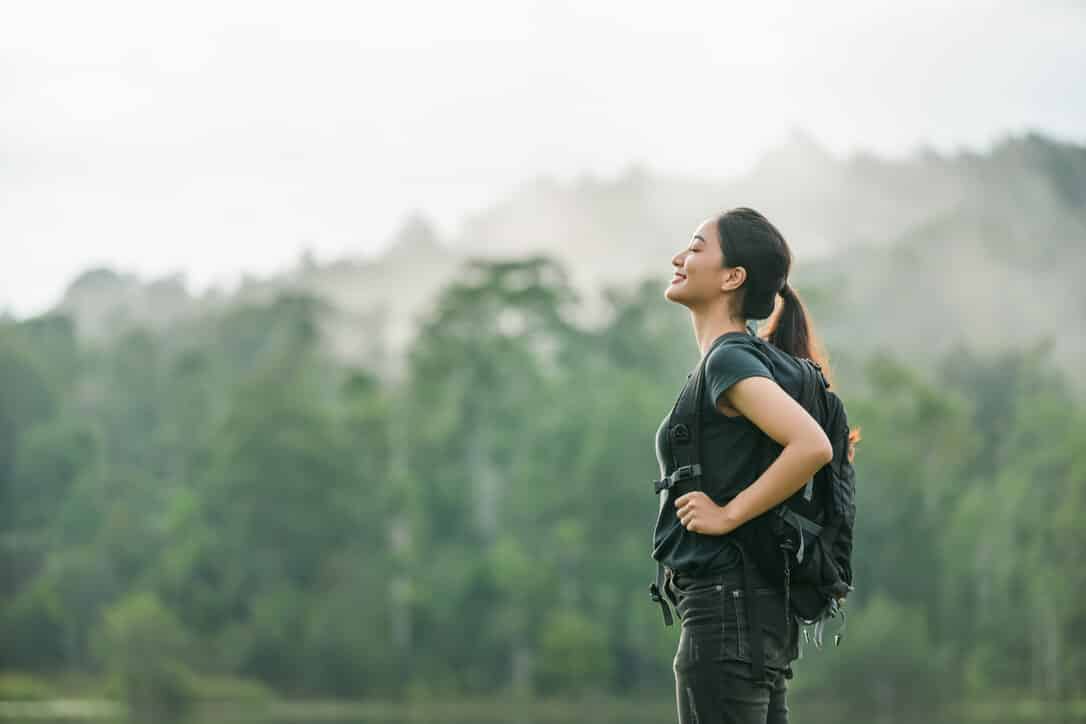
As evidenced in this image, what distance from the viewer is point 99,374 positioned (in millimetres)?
65125

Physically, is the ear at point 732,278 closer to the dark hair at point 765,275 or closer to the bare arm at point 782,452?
the dark hair at point 765,275

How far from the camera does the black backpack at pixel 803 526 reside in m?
3.59

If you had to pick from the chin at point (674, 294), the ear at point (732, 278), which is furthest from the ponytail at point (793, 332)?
the chin at point (674, 294)

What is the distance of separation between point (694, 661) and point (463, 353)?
171 ft

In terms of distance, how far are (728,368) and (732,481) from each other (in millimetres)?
250

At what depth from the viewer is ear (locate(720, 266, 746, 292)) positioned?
3816 mm

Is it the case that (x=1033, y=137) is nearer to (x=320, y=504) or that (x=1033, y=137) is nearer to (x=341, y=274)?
(x=341, y=274)

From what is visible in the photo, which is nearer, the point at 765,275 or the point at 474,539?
the point at 765,275

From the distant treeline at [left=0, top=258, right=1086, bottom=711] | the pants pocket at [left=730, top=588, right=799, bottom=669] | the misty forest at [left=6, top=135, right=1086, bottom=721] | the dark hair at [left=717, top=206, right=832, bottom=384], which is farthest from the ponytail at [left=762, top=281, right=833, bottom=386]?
the distant treeline at [left=0, top=258, right=1086, bottom=711]

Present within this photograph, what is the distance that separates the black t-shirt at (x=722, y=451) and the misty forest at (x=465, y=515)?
37.6 m

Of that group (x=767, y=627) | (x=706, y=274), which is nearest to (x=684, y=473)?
(x=767, y=627)

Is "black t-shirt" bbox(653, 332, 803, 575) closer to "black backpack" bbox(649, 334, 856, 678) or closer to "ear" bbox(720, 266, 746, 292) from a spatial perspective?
"black backpack" bbox(649, 334, 856, 678)

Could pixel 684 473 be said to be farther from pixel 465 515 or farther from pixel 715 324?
pixel 465 515

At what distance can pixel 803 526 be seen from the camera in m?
3.59
